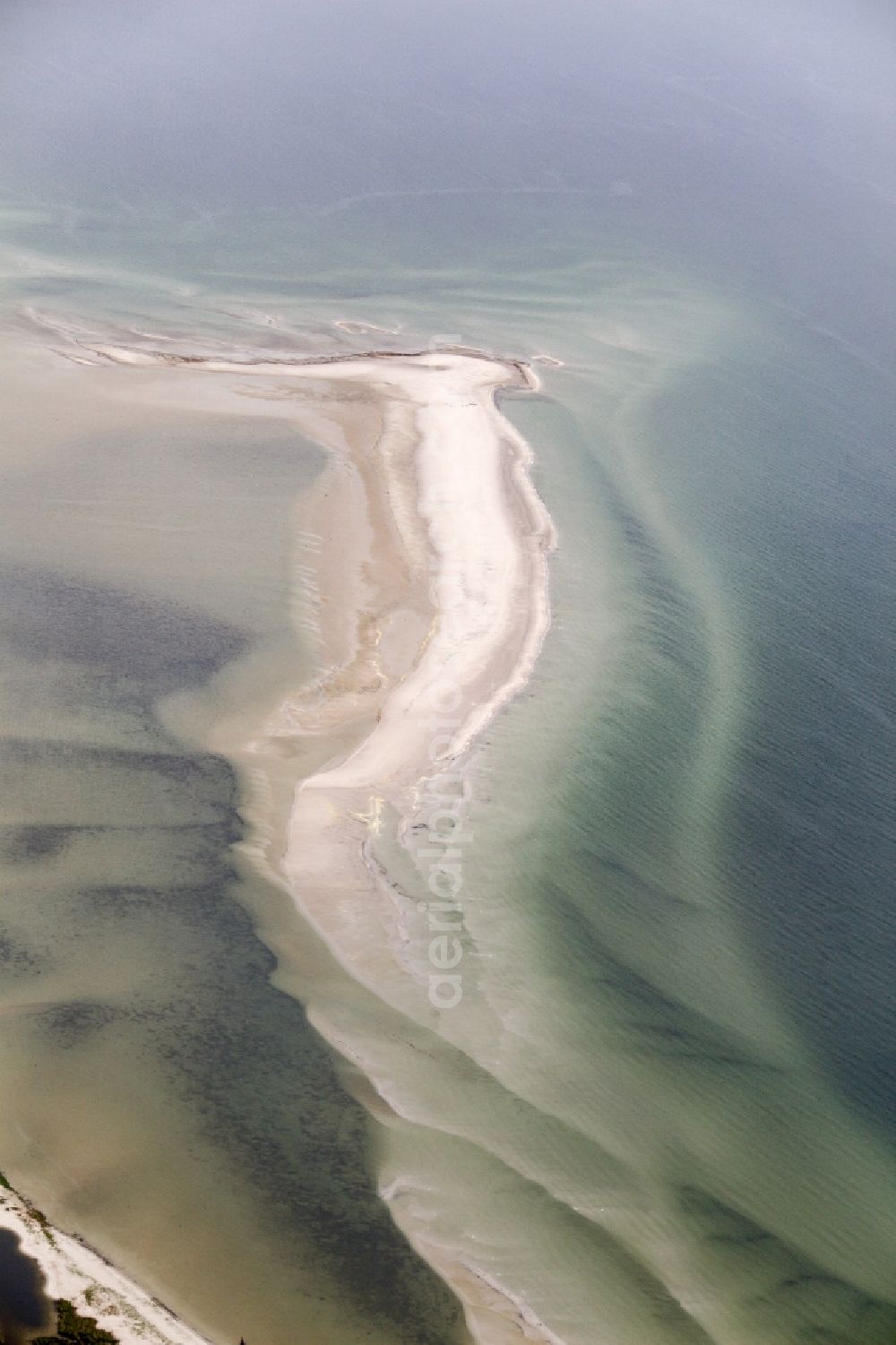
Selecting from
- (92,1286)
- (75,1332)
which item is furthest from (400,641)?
(75,1332)

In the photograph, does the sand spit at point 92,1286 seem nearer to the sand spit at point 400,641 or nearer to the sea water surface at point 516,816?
the sea water surface at point 516,816

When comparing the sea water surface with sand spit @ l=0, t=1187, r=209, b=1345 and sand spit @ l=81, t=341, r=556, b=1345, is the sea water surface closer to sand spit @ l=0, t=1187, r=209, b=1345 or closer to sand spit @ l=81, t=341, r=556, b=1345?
sand spit @ l=0, t=1187, r=209, b=1345

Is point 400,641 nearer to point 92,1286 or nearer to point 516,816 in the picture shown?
point 516,816

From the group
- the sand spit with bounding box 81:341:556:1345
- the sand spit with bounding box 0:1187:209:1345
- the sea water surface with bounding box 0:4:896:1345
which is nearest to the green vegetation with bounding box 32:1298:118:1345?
the sand spit with bounding box 0:1187:209:1345

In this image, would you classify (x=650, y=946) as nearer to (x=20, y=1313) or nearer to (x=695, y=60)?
(x=20, y=1313)

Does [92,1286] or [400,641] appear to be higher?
[400,641]

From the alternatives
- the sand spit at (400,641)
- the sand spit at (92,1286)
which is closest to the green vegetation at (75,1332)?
the sand spit at (92,1286)

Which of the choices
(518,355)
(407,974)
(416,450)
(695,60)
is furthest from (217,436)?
(695,60)
